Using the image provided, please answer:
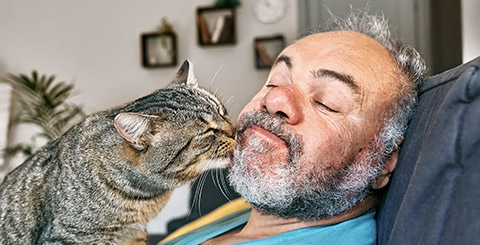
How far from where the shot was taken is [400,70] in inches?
47.9

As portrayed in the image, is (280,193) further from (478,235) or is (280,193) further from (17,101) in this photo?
(17,101)

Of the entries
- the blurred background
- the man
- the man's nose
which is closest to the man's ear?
the man

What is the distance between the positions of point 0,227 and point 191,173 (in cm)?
58

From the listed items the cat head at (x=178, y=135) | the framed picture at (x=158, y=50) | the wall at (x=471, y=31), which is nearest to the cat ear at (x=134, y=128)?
the cat head at (x=178, y=135)

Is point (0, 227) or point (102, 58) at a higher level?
point (102, 58)

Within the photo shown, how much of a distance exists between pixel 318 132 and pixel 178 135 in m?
0.39

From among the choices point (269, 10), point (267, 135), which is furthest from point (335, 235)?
point (269, 10)

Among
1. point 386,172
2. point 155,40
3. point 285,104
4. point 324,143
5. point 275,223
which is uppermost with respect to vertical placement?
point 155,40

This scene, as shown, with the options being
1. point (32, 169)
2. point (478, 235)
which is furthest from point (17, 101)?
point (478, 235)

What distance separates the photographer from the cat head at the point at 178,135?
3.82 ft

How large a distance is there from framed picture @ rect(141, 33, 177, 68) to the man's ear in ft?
10.5

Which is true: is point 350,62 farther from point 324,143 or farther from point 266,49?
point 266,49

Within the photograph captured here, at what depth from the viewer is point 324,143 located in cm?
109

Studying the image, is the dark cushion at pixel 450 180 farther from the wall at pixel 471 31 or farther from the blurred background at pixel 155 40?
the blurred background at pixel 155 40
